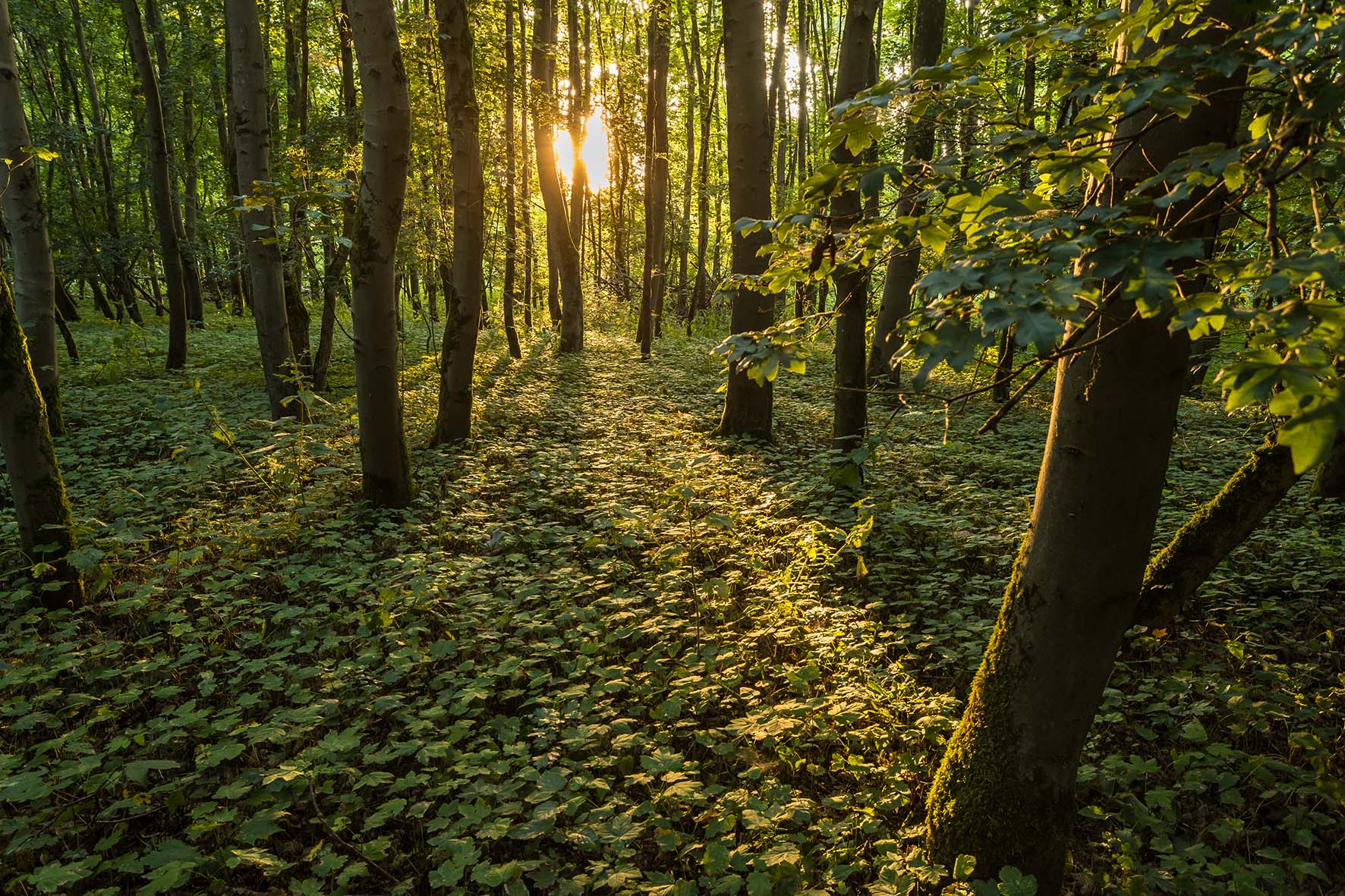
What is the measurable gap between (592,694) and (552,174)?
12.6 m

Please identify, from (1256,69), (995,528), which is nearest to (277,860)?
(1256,69)

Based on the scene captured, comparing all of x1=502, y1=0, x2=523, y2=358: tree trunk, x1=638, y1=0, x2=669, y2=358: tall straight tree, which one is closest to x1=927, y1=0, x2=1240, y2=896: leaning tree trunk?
x1=502, y1=0, x2=523, y2=358: tree trunk

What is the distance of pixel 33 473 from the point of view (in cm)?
420

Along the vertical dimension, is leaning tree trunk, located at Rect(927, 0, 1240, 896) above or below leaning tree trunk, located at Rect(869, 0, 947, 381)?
below

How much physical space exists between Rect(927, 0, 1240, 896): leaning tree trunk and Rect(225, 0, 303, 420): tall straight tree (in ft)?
24.2

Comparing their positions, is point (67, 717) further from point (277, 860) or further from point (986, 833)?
point (986, 833)

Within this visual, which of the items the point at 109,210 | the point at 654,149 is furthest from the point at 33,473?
A: the point at 109,210

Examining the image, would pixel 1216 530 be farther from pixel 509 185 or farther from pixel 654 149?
pixel 654 149

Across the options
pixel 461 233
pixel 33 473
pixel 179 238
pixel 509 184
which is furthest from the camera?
pixel 509 184

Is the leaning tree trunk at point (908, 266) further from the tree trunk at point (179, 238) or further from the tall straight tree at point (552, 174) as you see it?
the tree trunk at point (179, 238)

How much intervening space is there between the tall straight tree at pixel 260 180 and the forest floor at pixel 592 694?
1.85 meters

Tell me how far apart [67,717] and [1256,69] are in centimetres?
555

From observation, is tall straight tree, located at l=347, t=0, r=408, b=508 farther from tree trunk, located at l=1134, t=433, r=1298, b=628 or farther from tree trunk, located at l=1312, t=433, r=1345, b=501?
tree trunk, located at l=1312, t=433, r=1345, b=501

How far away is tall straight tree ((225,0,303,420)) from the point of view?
737 cm
